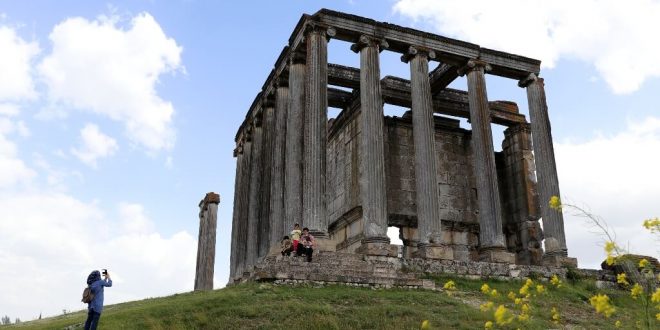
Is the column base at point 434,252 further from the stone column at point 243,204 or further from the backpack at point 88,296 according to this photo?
the backpack at point 88,296

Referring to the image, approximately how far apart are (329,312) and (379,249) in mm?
6808

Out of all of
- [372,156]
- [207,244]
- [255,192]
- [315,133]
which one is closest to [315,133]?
[315,133]

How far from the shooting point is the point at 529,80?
26.0 m

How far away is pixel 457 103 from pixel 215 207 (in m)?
14.9

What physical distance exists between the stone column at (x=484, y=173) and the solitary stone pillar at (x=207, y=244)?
15.7 meters

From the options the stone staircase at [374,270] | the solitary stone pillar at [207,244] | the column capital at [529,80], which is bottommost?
the stone staircase at [374,270]

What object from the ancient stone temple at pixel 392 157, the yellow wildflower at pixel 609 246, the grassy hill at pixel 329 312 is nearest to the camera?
the yellow wildflower at pixel 609 246

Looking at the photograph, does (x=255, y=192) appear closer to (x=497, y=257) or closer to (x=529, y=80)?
(x=497, y=257)

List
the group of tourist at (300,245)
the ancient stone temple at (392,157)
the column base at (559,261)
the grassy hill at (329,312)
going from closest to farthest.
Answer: the grassy hill at (329,312) < the group of tourist at (300,245) < the ancient stone temple at (392,157) < the column base at (559,261)

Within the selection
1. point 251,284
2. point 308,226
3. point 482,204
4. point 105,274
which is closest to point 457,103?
point 482,204

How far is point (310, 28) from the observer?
22.3 meters

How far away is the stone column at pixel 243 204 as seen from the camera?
2853 centimetres

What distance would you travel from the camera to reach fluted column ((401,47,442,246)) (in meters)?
21.3

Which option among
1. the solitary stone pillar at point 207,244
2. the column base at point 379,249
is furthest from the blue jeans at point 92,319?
the solitary stone pillar at point 207,244
